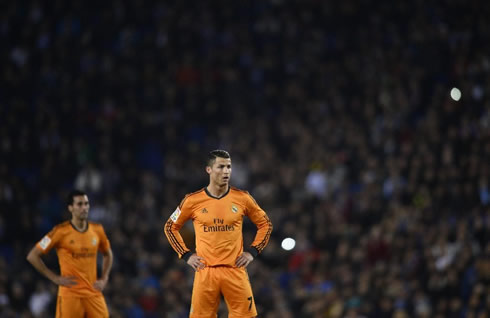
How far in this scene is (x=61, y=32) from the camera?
23.5 m

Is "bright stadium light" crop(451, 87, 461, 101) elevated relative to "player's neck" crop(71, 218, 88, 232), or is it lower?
elevated

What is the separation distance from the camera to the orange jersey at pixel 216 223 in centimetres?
908

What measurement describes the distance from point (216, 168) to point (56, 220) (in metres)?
11.4

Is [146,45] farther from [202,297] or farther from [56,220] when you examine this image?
[202,297]

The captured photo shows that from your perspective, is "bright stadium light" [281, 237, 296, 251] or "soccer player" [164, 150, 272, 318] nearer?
"soccer player" [164, 150, 272, 318]

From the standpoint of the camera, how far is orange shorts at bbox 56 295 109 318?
10.5 metres

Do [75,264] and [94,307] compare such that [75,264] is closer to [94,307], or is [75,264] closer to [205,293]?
[94,307]

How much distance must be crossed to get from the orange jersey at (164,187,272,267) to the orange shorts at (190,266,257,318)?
11cm

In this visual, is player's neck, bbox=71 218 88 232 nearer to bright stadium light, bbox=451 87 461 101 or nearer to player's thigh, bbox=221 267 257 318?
player's thigh, bbox=221 267 257 318

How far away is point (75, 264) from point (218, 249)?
257 cm

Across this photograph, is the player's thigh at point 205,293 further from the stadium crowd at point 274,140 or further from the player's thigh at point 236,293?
the stadium crowd at point 274,140

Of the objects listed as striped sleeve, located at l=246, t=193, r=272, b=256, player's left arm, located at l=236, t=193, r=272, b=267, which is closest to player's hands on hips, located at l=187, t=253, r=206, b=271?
player's left arm, located at l=236, t=193, r=272, b=267

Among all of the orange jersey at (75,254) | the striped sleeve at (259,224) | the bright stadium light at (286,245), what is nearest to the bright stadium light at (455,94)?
the bright stadium light at (286,245)

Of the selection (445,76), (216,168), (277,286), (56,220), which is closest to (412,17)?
(445,76)
